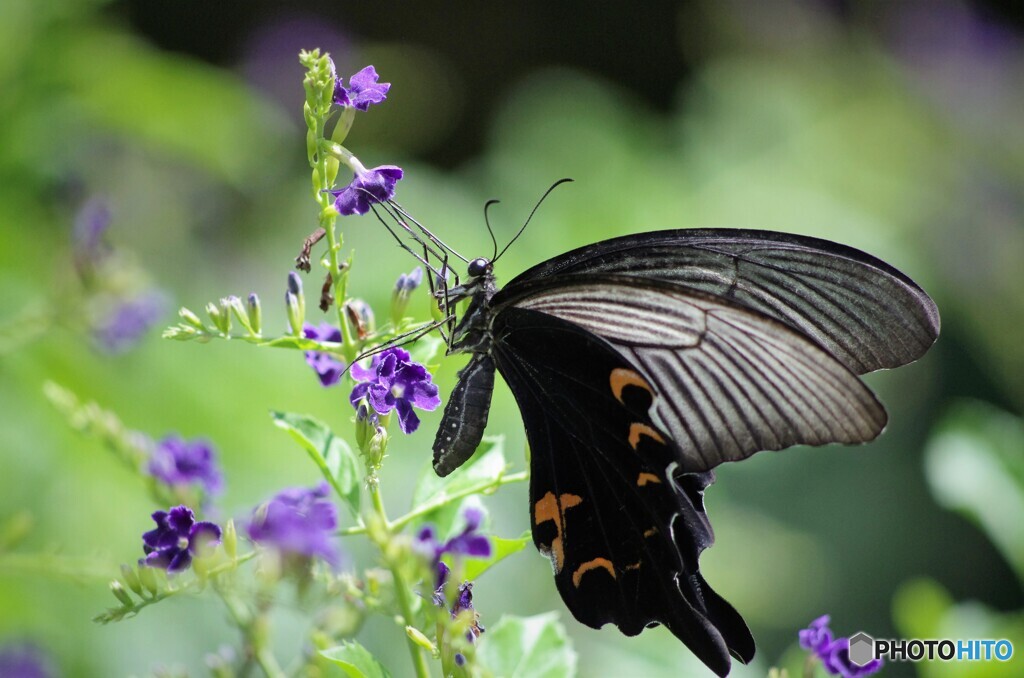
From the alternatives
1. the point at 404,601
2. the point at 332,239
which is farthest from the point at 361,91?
the point at 404,601

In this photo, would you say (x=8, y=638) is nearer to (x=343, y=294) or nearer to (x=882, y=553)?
(x=343, y=294)

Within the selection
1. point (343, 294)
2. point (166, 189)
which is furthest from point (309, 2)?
point (343, 294)

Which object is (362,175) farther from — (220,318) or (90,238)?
(90,238)

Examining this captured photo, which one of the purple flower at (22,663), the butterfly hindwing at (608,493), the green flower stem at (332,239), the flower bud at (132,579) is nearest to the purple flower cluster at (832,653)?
the butterfly hindwing at (608,493)

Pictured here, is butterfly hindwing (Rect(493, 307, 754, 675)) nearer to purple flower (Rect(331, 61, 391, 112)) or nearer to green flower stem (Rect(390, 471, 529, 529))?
green flower stem (Rect(390, 471, 529, 529))

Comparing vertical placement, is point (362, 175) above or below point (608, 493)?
above

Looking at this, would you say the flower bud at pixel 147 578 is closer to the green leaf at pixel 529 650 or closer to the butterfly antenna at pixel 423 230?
the green leaf at pixel 529 650
